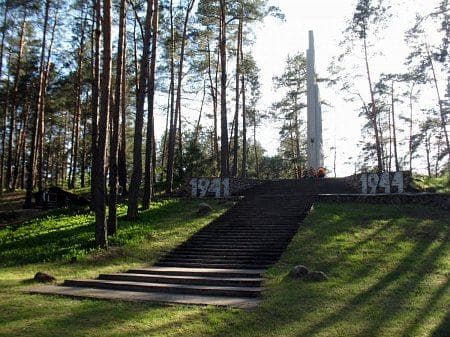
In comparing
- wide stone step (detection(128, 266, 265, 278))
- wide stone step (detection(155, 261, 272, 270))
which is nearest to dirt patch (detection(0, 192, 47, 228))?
wide stone step (detection(155, 261, 272, 270))

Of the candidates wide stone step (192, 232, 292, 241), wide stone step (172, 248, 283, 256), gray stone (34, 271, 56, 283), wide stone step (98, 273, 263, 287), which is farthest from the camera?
wide stone step (192, 232, 292, 241)

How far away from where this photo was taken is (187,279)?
9531mm

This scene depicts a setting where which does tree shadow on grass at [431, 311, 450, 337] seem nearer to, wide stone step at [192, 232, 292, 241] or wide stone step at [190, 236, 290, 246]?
wide stone step at [190, 236, 290, 246]

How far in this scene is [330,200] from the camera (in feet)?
57.1

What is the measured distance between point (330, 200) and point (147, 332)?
12275mm

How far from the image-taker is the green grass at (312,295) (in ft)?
21.6

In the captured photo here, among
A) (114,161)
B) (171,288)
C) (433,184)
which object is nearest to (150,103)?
(114,161)

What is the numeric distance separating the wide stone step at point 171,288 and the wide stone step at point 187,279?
212 millimetres

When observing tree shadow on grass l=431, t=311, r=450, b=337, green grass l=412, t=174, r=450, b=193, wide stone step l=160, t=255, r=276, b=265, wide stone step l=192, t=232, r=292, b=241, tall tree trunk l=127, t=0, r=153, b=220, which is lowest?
tree shadow on grass l=431, t=311, r=450, b=337

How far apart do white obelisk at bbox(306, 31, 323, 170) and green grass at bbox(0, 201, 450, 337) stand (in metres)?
16.3

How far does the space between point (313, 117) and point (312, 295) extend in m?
24.3

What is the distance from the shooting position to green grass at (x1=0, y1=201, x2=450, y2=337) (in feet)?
21.6

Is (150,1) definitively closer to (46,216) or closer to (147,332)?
(46,216)

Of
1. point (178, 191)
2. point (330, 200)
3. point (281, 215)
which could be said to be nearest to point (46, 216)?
point (178, 191)
